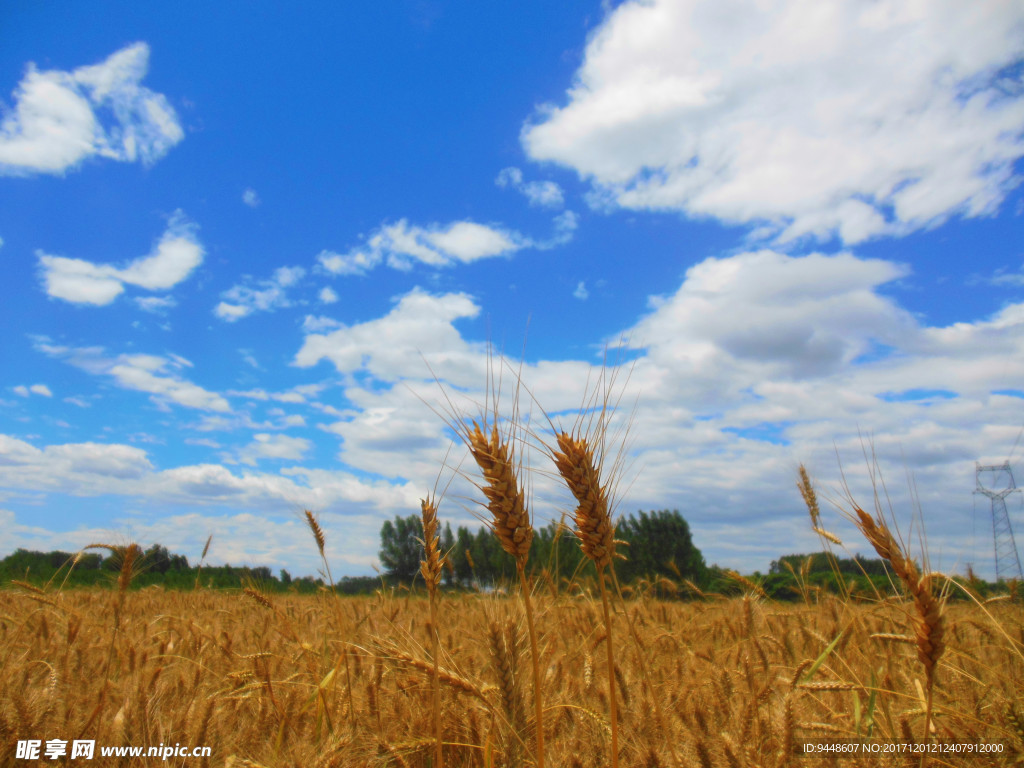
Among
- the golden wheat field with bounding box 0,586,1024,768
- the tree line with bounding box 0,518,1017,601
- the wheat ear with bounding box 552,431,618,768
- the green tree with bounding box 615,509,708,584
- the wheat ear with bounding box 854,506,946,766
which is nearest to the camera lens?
the wheat ear with bounding box 854,506,946,766

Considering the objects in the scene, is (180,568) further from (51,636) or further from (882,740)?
(882,740)

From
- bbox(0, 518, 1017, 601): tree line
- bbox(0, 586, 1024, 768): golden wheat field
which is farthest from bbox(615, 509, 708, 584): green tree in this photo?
bbox(0, 586, 1024, 768): golden wheat field

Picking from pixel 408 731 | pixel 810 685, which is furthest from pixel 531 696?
pixel 810 685

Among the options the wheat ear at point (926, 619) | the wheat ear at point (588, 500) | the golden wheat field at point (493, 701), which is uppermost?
the wheat ear at point (588, 500)

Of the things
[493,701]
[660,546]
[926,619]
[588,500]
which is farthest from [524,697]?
[660,546]

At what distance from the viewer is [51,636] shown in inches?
177

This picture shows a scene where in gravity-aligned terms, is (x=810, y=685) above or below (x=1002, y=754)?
above

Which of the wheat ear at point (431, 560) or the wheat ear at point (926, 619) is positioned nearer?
the wheat ear at point (926, 619)

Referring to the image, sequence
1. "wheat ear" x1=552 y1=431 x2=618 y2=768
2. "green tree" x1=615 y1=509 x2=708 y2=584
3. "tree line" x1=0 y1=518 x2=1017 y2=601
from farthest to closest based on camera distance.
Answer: "green tree" x1=615 y1=509 x2=708 y2=584, "tree line" x1=0 y1=518 x2=1017 y2=601, "wheat ear" x1=552 y1=431 x2=618 y2=768

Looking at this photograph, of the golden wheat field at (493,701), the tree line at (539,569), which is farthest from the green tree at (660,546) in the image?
the golden wheat field at (493,701)

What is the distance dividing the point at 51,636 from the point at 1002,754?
240 inches

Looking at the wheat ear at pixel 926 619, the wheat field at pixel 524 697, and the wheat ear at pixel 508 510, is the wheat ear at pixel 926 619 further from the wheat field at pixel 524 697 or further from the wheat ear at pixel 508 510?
the wheat ear at pixel 508 510

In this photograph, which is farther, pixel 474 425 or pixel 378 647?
pixel 378 647

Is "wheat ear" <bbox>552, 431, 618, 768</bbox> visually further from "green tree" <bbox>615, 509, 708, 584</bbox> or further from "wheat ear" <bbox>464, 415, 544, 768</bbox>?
"green tree" <bbox>615, 509, 708, 584</bbox>
